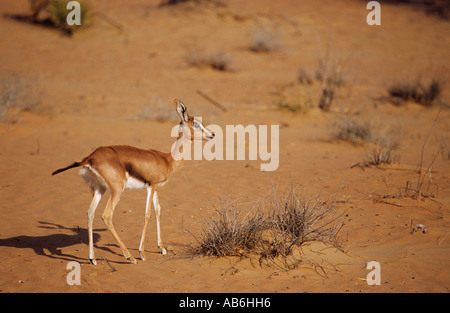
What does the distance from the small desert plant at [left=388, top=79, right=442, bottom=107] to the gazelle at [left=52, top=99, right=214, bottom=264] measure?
10.5m

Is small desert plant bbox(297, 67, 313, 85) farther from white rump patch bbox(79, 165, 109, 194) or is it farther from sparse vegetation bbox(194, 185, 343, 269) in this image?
white rump patch bbox(79, 165, 109, 194)

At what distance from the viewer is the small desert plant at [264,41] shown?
20.1 meters

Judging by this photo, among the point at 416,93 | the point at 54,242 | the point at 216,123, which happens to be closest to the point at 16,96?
the point at 216,123

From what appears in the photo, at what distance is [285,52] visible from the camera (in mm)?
20344

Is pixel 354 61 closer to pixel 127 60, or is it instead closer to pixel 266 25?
pixel 266 25

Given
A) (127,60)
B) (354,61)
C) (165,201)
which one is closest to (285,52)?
(354,61)

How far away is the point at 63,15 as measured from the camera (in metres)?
21.6

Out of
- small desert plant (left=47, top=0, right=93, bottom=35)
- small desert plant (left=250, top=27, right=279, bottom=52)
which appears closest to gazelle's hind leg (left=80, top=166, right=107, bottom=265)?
small desert plant (left=250, top=27, right=279, bottom=52)

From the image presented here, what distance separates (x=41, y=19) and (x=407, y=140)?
18769 millimetres

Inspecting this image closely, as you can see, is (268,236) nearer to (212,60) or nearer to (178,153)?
(178,153)

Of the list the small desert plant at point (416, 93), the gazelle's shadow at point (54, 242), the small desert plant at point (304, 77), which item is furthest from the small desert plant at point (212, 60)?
the gazelle's shadow at point (54, 242)

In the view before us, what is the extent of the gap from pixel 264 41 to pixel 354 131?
9.81 meters

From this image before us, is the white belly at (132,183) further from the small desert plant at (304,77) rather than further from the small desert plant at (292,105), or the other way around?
the small desert plant at (304,77)

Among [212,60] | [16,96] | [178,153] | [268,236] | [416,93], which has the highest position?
[212,60]
